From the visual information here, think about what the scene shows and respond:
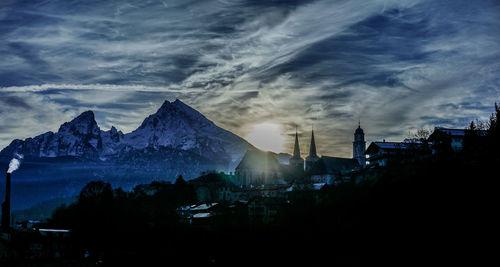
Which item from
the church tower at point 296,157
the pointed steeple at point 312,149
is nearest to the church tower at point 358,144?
the pointed steeple at point 312,149

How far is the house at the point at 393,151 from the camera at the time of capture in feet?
267

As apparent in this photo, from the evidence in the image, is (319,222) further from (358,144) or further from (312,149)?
(312,149)

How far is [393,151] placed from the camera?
3536 inches

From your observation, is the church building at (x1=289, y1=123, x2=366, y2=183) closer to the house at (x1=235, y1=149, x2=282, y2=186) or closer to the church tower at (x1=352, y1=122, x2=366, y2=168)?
the church tower at (x1=352, y1=122, x2=366, y2=168)

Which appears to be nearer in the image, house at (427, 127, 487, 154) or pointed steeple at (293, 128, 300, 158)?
house at (427, 127, 487, 154)

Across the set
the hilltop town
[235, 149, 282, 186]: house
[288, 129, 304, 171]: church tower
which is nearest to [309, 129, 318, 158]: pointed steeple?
[288, 129, 304, 171]: church tower

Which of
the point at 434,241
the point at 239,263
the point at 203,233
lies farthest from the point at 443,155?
the point at 203,233

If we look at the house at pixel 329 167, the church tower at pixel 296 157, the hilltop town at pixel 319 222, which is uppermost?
the church tower at pixel 296 157

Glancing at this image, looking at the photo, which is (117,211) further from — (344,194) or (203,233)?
(344,194)

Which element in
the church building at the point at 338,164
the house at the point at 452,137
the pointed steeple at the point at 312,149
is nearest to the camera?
the house at the point at 452,137

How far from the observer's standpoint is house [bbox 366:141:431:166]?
81.5 m

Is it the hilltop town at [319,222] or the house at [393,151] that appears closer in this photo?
the hilltop town at [319,222]

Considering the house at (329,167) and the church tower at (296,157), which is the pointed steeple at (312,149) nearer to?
the church tower at (296,157)

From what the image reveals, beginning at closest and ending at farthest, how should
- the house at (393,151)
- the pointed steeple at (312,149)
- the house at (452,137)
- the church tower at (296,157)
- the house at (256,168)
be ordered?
the house at (452,137) → the house at (393,151) → the pointed steeple at (312,149) → the house at (256,168) → the church tower at (296,157)
